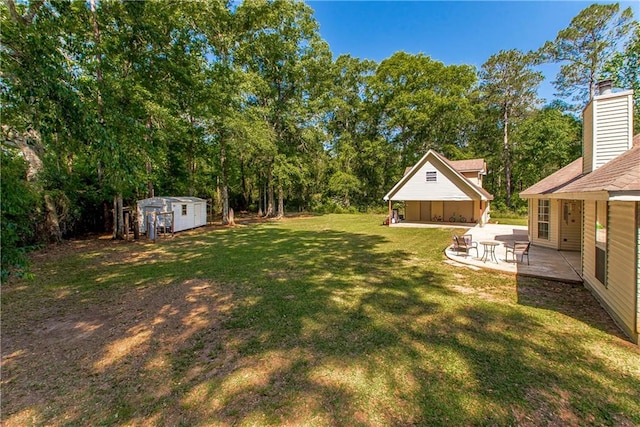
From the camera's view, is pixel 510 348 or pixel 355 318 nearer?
pixel 510 348

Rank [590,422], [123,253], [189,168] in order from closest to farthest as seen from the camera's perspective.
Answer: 1. [590,422]
2. [123,253]
3. [189,168]

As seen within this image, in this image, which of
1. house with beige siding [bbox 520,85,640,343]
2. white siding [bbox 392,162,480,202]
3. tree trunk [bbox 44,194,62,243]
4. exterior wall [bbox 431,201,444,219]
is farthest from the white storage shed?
exterior wall [bbox 431,201,444,219]

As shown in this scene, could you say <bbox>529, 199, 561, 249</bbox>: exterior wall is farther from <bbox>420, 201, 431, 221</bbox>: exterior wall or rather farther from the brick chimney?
<bbox>420, 201, 431, 221</bbox>: exterior wall

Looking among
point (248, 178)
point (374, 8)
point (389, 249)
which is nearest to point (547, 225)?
point (389, 249)

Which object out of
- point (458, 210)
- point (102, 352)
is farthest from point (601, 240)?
point (458, 210)

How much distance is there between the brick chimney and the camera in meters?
6.85

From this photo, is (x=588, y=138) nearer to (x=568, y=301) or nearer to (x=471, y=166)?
(x=568, y=301)

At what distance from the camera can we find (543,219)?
11.4 meters

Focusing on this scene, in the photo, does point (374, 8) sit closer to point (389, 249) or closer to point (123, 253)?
point (389, 249)

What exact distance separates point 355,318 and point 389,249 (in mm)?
6820

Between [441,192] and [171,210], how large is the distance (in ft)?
56.8

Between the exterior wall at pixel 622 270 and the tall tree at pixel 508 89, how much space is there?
27747mm

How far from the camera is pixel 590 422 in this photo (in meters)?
2.81

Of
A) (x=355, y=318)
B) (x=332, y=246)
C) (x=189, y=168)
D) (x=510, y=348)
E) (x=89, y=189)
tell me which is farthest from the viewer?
(x=189, y=168)
